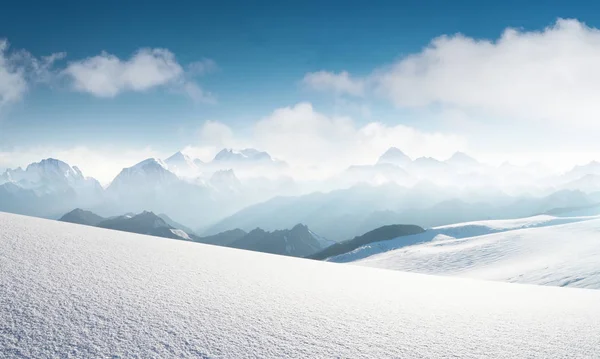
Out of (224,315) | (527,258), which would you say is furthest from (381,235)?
(224,315)

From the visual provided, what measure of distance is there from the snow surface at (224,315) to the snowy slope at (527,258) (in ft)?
70.6

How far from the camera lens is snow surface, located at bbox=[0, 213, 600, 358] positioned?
12.8 feet

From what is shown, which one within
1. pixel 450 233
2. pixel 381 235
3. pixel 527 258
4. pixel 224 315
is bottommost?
pixel 381 235

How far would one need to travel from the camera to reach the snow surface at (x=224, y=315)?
391 centimetres

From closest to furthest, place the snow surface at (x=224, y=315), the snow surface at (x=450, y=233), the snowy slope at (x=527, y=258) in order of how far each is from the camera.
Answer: the snow surface at (x=224, y=315), the snowy slope at (x=527, y=258), the snow surface at (x=450, y=233)

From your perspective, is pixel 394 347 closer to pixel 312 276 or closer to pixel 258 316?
pixel 258 316

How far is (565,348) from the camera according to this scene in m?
5.14

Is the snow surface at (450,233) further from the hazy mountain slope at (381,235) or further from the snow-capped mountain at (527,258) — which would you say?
the hazy mountain slope at (381,235)

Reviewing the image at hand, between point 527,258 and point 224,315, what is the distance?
4158cm

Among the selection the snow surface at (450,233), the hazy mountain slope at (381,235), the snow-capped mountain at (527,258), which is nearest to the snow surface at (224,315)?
the snow-capped mountain at (527,258)

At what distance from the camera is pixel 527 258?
3541 centimetres

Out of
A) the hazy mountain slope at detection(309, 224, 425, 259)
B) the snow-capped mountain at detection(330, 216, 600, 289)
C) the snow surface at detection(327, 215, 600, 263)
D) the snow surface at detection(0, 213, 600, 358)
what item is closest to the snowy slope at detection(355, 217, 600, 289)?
the snow-capped mountain at detection(330, 216, 600, 289)

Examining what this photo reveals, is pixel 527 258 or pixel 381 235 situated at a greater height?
pixel 527 258

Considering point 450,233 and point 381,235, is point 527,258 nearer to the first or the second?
point 450,233
